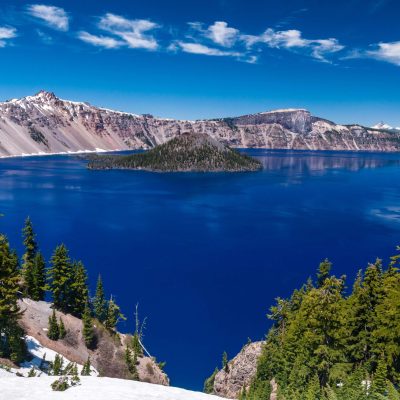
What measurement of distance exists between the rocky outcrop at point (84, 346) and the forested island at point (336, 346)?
17557 millimetres

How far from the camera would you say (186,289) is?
91.8 meters

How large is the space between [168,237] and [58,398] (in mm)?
113324

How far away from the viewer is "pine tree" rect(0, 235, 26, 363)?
40531 mm

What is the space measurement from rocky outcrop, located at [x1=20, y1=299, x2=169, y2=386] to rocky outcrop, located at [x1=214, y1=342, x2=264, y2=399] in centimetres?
816

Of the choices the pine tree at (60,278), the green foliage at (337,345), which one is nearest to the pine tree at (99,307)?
the pine tree at (60,278)

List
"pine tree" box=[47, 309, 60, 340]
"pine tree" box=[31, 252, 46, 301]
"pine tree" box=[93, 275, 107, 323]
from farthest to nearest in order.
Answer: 1. "pine tree" box=[93, 275, 107, 323]
2. "pine tree" box=[31, 252, 46, 301]
3. "pine tree" box=[47, 309, 60, 340]

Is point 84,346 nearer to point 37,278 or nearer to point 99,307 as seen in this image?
point 99,307

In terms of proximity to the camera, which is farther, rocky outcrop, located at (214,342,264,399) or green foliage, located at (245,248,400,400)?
rocky outcrop, located at (214,342,264,399)

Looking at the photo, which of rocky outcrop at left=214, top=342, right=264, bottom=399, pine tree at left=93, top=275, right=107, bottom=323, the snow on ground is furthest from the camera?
pine tree at left=93, top=275, right=107, bottom=323

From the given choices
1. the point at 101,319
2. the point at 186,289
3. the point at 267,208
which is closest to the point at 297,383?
Answer: the point at 101,319

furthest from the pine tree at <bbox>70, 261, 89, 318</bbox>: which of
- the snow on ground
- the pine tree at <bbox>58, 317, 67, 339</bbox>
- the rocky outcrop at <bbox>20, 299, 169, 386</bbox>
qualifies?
the snow on ground

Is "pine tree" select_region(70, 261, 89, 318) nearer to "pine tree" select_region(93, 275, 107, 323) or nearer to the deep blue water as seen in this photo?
"pine tree" select_region(93, 275, 107, 323)

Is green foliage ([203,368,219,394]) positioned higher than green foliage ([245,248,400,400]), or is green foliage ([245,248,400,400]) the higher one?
green foliage ([245,248,400,400])

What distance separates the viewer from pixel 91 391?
78.8ft
